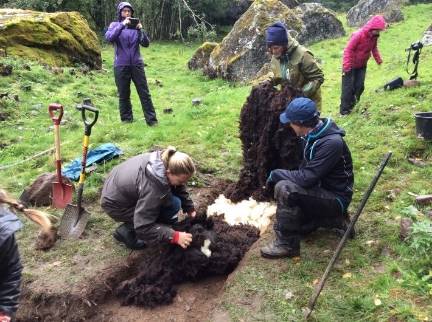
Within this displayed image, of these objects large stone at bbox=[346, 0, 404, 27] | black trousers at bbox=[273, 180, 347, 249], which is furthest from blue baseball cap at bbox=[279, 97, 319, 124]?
large stone at bbox=[346, 0, 404, 27]

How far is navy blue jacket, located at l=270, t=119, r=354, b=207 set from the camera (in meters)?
3.74

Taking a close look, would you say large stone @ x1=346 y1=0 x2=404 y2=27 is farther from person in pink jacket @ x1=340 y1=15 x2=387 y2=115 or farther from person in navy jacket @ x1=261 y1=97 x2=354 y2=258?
person in navy jacket @ x1=261 y1=97 x2=354 y2=258

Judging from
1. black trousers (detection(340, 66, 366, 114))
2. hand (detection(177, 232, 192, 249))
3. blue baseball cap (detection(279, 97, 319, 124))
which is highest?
blue baseball cap (detection(279, 97, 319, 124))

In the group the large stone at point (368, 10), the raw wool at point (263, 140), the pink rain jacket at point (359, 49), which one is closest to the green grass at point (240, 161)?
the pink rain jacket at point (359, 49)

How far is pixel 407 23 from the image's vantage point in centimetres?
2164

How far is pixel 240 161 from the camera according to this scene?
673 cm

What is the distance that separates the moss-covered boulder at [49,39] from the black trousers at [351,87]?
9.05m

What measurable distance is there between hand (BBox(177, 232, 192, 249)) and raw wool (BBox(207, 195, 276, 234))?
3.65 ft

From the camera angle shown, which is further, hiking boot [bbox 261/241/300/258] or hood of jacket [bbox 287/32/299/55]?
hood of jacket [bbox 287/32/299/55]

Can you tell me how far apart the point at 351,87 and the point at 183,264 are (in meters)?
6.08

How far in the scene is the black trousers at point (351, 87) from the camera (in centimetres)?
843

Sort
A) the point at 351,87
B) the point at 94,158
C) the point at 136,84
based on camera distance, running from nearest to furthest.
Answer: the point at 94,158
the point at 136,84
the point at 351,87

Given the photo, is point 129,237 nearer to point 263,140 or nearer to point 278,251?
point 278,251

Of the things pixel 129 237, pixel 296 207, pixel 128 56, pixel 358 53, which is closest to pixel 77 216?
pixel 129 237
